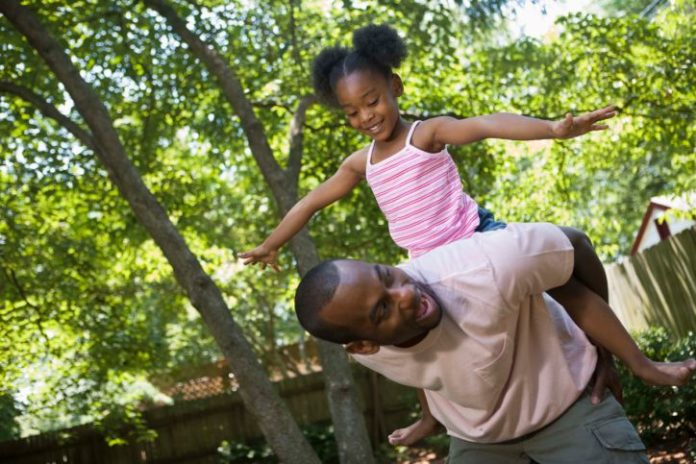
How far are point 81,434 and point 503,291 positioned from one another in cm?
1327

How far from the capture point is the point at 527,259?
7.86 feet

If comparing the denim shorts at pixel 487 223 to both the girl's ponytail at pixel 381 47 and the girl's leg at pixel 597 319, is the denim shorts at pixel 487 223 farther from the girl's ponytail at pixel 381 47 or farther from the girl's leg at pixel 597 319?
the girl's ponytail at pixel 381 47

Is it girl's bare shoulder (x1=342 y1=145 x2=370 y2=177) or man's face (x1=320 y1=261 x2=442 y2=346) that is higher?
girl's bare shoulder (x1=342 y1=145 x2=370 y2=177)

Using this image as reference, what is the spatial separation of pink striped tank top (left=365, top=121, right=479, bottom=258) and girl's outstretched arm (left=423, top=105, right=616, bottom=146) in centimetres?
10

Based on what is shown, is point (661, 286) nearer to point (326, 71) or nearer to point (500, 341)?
point (326, 71)

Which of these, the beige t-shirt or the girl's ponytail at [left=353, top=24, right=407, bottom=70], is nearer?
the beige t-shirt

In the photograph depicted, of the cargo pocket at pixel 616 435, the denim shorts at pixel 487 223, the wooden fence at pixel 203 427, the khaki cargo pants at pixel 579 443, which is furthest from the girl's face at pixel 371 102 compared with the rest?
the wooden fence at pixel 203 427

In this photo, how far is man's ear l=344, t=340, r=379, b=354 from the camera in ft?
8.18

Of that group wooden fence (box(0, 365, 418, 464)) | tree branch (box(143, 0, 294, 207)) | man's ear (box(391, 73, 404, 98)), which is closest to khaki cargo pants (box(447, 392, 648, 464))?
man's ear (box(391, 73, 404, 98))

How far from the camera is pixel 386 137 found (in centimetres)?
344

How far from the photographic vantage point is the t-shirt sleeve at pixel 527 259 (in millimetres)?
2398

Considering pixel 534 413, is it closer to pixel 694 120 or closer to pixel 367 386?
pixel 694 120

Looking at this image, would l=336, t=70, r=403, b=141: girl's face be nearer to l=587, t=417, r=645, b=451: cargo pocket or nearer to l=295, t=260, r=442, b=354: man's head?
l=295, t=260, r=442, b=354: man's head

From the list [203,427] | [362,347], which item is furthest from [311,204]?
[203,427]
